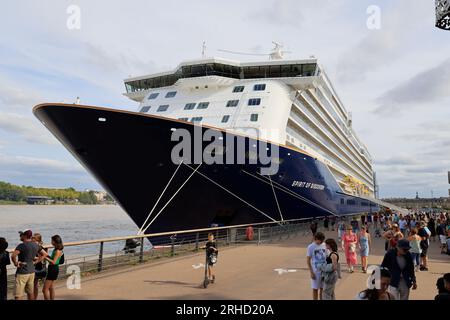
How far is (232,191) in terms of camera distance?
16281 millimetres

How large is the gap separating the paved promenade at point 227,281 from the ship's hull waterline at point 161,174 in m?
4.22

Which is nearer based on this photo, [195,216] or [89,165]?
[89,165]

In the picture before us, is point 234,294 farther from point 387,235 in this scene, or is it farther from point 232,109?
point 232,109

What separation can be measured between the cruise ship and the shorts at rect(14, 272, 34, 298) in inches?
314

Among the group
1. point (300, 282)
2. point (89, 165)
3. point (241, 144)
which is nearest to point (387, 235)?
point (300, 282)

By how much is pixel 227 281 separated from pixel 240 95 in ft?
45.6

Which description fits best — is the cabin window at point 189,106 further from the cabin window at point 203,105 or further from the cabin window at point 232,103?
the cabin window at point 232,103

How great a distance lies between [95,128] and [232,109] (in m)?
8.16

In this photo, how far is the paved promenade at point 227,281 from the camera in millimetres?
7062

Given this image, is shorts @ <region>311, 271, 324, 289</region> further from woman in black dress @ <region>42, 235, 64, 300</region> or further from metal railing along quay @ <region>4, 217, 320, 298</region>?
metal railing along quay @ <region>4, 217, 320, 298</region>

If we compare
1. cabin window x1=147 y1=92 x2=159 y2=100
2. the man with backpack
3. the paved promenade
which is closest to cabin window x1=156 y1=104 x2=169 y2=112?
cabin window x1=147 y1=92 x2=159 y2=100

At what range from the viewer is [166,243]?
15945mm

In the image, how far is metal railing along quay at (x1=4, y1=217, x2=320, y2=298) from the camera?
8.98 meters

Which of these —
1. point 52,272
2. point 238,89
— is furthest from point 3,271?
point 238,89
